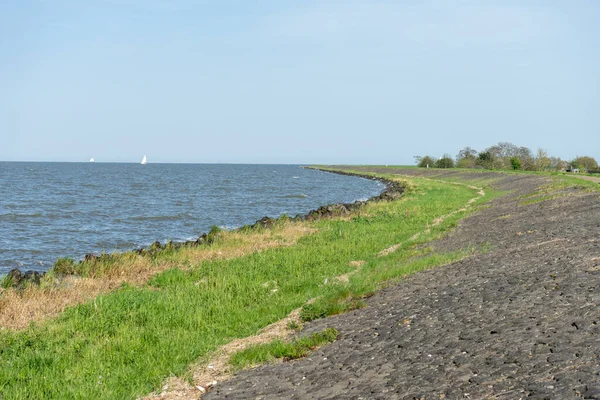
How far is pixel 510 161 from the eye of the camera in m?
122

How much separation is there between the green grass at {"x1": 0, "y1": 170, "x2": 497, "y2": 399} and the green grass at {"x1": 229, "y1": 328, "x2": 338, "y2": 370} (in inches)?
44.1

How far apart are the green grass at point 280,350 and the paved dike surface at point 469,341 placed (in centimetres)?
34

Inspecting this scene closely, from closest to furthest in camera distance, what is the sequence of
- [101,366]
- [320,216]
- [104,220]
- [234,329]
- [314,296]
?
[101,366] → [234,329] → [314,296] → [320,216] → [104,220]

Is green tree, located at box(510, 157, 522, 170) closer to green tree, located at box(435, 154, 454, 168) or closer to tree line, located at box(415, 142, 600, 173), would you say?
tree line, located at box(415, 142, 600, 173)

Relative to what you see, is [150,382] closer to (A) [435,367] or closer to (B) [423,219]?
(A) [435,367]

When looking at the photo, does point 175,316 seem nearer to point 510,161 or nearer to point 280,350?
point 280,350

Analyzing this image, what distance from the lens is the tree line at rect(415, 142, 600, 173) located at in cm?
11250

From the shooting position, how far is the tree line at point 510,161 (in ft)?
369

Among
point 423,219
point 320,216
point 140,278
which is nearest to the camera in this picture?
point 140,278

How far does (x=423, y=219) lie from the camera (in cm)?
3525

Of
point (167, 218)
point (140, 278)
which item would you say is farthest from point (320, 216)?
point (140, 278)

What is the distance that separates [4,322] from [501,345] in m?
12.7

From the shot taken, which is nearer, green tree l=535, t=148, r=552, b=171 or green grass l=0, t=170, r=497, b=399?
green grass l=0, t=170, r=497, b=399

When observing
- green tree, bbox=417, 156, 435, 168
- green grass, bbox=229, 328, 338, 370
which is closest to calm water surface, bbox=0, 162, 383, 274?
green grass, bbox=229, 328, 338, 370
